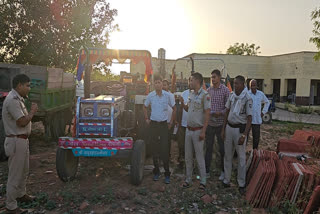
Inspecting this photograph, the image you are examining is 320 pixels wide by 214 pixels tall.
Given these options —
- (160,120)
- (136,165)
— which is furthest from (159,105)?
(136,165)

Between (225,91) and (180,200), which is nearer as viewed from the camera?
(180,200)

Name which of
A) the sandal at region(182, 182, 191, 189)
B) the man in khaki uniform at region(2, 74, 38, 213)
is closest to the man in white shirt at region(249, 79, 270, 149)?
the sandal at region(182, 182, 191, 189)

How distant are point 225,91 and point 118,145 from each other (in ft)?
7.64

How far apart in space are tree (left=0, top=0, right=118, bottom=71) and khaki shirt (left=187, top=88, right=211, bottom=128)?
1056cm

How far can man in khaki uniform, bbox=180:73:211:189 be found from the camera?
15.6 ft

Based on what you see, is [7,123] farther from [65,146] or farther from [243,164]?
[243,164]

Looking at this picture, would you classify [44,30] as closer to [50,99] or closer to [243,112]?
[50,99]

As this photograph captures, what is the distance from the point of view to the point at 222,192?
15.8ft

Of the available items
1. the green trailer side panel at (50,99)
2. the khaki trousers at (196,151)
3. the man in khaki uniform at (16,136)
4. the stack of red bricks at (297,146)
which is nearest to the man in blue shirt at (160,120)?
the khaki trousers at (196,151)

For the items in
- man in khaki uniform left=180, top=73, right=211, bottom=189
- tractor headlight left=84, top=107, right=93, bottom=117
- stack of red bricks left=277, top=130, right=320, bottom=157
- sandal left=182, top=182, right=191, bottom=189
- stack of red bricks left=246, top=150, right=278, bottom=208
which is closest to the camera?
stack of red bricks left=246, top=150, right=278, bottom=208

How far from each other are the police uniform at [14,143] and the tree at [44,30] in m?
10.3

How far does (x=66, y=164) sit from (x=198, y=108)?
2.53 m

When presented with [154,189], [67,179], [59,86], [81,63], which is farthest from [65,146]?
[59,86]

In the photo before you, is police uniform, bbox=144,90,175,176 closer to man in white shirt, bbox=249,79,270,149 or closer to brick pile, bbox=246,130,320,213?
brick pile, bbox=246,130,320,213
